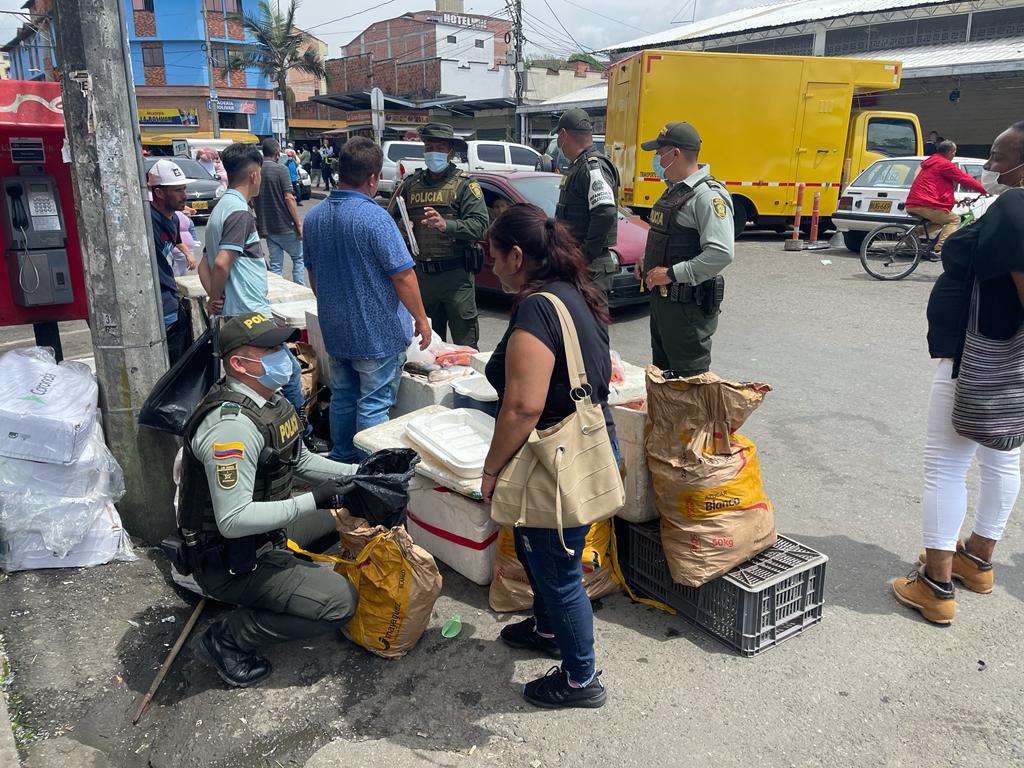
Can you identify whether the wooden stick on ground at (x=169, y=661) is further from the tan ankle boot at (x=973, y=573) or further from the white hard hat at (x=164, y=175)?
the tan ankle boot at (x=973, y=573)

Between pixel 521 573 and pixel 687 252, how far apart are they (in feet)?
6.43

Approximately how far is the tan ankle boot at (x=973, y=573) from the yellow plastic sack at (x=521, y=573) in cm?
148

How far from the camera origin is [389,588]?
9.51 feet

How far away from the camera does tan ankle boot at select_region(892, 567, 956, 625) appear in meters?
3.13

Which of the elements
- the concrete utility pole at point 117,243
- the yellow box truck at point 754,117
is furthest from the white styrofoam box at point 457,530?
the yellow box truck at point 754,117

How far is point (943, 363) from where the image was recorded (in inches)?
127

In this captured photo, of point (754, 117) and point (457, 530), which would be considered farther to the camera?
point (754, 117)

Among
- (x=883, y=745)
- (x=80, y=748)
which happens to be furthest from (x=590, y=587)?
(x=80, y=748)

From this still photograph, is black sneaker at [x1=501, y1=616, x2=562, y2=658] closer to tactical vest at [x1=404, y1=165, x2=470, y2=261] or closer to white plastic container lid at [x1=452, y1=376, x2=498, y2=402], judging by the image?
white plastic container lid at [x1=452, y1=376, x2=498, y2=402]

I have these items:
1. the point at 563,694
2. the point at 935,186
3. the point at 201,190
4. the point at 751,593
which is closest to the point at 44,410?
the point at 563,694

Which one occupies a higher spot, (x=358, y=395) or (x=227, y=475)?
(x=227, y=475)

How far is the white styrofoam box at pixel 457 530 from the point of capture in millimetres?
3303

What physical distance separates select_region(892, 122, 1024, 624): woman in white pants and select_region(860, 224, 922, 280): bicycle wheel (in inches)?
303

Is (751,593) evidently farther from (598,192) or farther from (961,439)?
(598,192)
